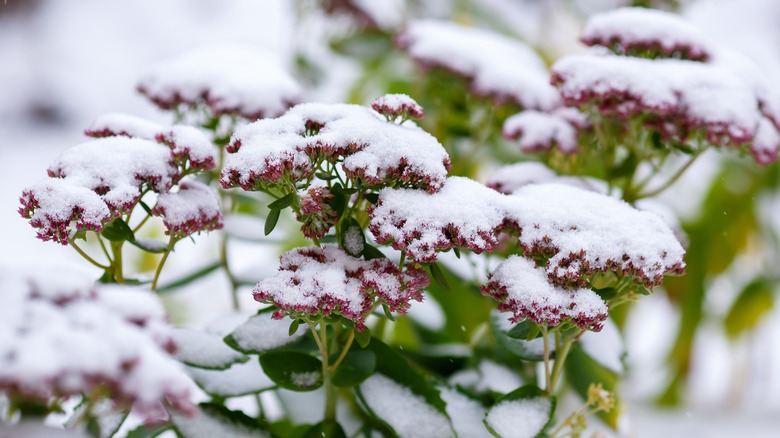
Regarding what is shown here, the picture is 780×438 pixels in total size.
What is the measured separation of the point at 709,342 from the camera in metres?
2.17

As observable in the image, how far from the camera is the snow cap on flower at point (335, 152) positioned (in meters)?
0.54

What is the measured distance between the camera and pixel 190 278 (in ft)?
2.78

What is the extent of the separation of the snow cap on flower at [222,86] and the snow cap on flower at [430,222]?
24cm

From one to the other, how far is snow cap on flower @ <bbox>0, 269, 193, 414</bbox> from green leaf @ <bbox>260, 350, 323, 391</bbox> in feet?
0.71

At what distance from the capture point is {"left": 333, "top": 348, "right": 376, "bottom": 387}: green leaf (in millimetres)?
625

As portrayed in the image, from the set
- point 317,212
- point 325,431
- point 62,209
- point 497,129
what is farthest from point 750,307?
point 62,209

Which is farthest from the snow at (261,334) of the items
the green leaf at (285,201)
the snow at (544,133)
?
the snow at (544,133)

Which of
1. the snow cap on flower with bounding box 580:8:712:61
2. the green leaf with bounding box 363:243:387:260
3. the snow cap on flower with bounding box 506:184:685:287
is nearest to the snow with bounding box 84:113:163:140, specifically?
the green leaf with bounding box 363:243:387:260

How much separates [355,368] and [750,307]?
1566mm

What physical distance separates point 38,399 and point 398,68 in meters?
1.57

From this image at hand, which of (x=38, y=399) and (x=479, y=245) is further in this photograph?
(x=479, y=245)

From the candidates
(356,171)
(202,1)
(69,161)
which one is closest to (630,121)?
(356,171)

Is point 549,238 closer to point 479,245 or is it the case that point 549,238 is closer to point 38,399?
point 479,245

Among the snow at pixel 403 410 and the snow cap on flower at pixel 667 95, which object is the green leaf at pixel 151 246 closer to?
the snow at pixel 403 410
